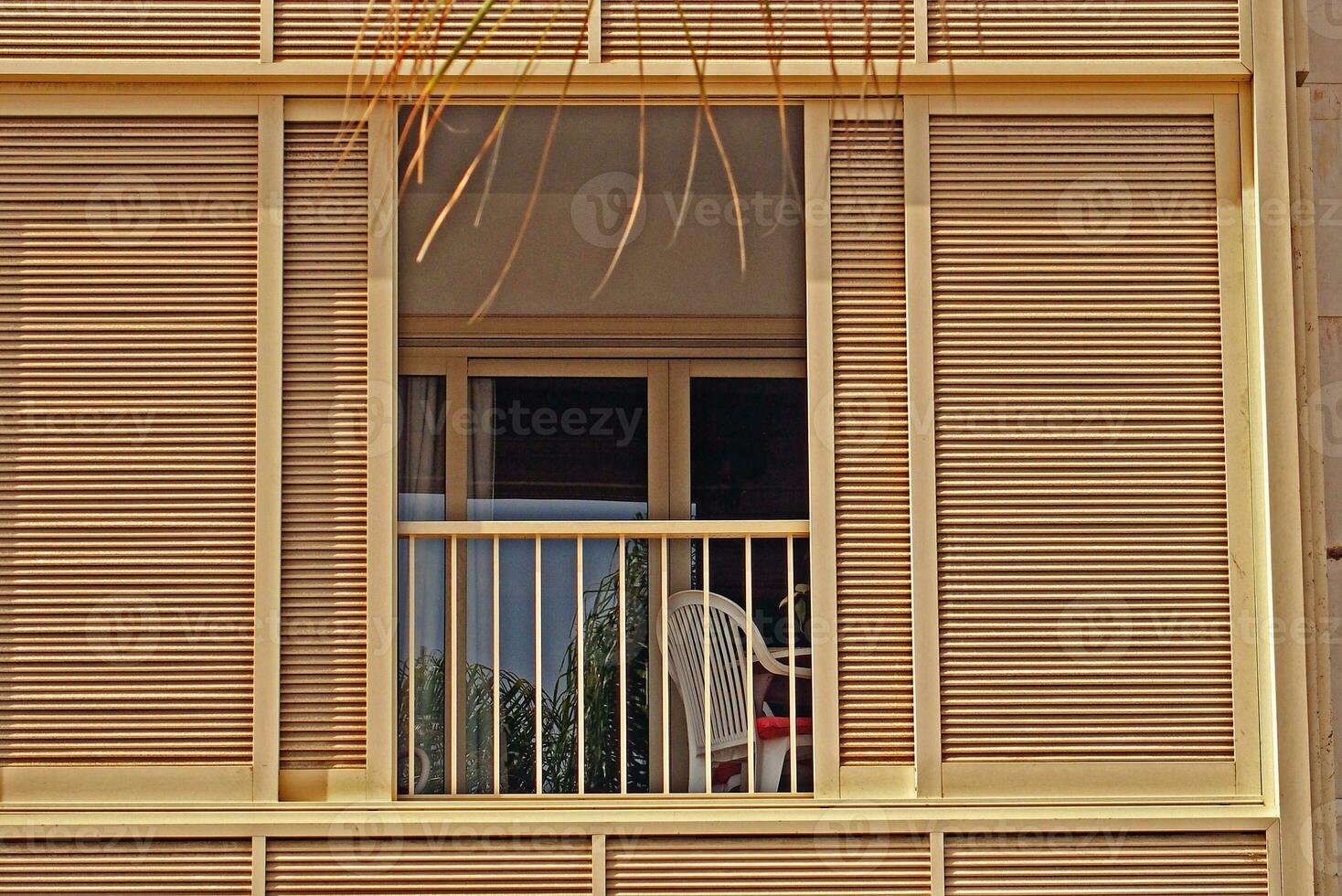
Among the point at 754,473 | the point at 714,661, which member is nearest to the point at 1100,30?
the point at 754,473

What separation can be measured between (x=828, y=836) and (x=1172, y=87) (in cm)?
219

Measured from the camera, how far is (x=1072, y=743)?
3.31 m

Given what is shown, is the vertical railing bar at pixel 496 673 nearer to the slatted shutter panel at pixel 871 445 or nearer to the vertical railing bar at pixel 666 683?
the vertical railing bar at pixel 666 683

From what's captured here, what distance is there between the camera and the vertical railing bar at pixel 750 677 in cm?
346

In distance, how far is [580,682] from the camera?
138 inches

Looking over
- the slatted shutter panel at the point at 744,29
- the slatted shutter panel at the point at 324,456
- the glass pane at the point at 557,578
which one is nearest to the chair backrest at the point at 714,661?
the glass pane at the point at 557,578

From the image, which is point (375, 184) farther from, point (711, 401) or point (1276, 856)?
point (1276, 856)

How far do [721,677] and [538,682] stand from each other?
523mm

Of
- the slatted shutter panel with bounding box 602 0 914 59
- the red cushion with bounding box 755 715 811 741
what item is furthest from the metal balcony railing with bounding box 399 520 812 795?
the slatted shutter panel with bounding box 602 0 914 59

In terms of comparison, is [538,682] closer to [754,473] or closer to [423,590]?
[423,590]

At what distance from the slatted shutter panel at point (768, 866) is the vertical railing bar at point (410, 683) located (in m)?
0.59

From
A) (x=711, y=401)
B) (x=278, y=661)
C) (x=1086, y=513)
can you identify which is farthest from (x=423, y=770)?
(x=1086, y=513)

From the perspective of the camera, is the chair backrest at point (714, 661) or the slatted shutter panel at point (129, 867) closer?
the slatted shutter panel at point (129, 867)

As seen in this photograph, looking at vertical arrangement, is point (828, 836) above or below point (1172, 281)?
below
